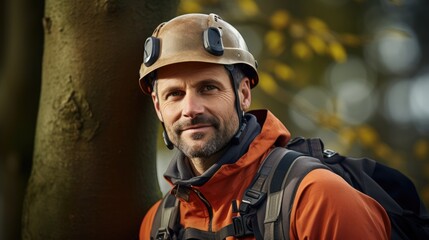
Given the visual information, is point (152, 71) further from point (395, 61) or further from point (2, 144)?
point (395, 61)

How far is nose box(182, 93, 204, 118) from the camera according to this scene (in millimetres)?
3555

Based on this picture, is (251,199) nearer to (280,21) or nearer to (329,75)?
(280,21)

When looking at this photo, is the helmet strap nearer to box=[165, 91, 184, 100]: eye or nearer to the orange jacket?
the orange jacket

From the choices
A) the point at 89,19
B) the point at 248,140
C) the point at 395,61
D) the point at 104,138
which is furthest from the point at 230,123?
the point at 395,61

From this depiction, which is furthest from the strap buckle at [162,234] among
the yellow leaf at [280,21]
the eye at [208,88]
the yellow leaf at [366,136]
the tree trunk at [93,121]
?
the yellow leaf at [366,136]

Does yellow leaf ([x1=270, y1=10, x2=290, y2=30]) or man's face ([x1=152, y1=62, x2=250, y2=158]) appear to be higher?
yellow leaf ([x1=270, y1=10, x2=290, y2=30])

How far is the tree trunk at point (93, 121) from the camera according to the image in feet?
12.5

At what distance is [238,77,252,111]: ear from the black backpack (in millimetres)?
440

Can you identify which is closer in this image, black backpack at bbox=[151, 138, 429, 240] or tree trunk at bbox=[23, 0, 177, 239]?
black backpack at bbox=[151, 138, 429, 240]

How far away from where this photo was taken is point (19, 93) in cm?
456

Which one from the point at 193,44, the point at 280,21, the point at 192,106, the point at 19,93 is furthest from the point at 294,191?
the point at 280,21

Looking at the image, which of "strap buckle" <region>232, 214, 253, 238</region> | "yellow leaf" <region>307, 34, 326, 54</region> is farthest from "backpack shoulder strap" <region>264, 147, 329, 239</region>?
"yellow leaf" <region>307, 34, 326, 54</region>

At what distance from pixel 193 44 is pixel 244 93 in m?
0.51

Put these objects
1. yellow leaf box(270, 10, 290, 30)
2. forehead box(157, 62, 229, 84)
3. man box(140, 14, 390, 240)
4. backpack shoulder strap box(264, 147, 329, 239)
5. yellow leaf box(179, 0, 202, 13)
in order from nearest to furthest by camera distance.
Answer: backpack shoulder strap box(264, 147, 329, 239) < man box(140, 14, 390, 240) < forehead box(157, 62, 229, 84) < yellow leaf box(179, 0, 202, 13) < yellow leaf box(270, 10, 290, 30)
